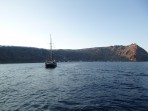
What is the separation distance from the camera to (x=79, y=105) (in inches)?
970

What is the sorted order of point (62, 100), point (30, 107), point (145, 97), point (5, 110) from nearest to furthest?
point (5, 110) < point (30, 107) < point (62, 100) < point (145, 97)

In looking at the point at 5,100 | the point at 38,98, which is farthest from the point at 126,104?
the point at 5,100

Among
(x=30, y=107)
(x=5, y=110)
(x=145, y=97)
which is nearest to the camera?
(x=5, y=110)

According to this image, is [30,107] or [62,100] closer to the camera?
[30,107]

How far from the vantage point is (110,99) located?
28062 mm

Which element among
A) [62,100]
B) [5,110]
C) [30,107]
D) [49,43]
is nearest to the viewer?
[5,110]

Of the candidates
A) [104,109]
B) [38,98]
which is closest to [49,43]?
[38,98]

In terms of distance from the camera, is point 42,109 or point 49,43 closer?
point 42,109

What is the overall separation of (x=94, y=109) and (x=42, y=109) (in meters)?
6.18

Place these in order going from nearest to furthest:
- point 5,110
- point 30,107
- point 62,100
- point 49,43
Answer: point 5,110 → point 30,107 → point 62,100 → point 49,43

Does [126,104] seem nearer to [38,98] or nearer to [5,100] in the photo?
[38,98]

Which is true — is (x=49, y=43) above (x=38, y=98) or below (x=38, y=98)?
above

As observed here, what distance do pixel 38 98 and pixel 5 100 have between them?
470 cm

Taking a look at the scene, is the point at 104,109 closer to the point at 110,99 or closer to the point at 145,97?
the point at 110,99
